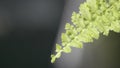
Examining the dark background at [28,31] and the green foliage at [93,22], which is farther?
the dark background at [28,31]

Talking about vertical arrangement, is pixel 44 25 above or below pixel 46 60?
above

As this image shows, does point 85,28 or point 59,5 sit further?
point 59,5

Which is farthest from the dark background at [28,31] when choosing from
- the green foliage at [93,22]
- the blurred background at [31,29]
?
the green foliage at [93,22]

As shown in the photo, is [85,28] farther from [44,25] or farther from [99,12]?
[44,25]

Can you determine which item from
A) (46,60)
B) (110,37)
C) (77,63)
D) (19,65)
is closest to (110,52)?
(110,37)

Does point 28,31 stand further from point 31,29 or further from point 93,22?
point 93,22

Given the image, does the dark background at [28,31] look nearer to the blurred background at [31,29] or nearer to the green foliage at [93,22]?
the blurred background at [31,29]
